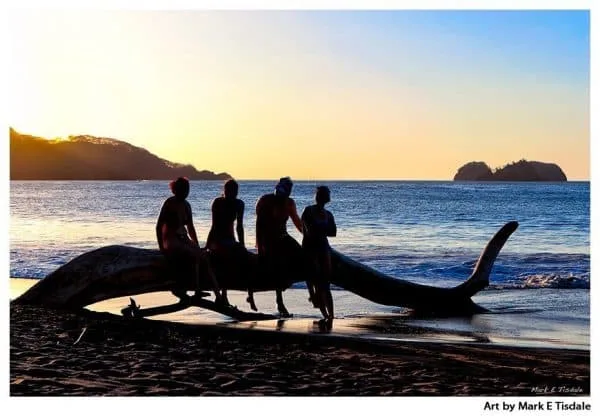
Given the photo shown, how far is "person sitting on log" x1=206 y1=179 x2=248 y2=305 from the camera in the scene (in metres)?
10.7

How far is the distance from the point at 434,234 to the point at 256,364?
28503 millimetres

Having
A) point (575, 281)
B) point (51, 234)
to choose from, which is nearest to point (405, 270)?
point (575, 281)

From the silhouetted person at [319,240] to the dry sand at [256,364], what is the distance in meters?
1.25

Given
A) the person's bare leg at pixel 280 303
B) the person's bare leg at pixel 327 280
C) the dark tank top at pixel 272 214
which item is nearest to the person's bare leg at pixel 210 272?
the dark tank top at pixel 272 214

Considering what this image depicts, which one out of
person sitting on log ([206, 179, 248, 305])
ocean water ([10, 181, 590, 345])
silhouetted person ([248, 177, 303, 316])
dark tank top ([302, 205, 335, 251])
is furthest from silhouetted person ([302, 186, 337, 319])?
ocean water ([10, 181, 590, 345])

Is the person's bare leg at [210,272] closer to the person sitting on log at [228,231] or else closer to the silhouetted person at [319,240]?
the person sitting on log at [228,231]

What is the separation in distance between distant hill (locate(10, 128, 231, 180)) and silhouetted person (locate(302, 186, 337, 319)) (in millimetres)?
35455

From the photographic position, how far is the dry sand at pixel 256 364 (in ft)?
26.3

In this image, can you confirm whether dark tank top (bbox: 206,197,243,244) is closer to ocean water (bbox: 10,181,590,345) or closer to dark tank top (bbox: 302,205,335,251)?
dark tank top (bbox: 302,205,335,251)

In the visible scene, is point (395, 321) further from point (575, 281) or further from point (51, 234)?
point (51, 234)

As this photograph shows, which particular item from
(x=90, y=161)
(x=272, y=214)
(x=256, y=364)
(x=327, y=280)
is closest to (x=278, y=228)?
(x=272, y=214)

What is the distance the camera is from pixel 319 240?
10883 mm
